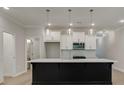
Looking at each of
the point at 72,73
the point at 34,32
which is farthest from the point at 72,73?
the point at 34,32

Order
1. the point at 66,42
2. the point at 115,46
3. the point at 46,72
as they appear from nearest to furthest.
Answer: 1. the point at 46,72
2. the point at 66,42
3. the point at 115,46

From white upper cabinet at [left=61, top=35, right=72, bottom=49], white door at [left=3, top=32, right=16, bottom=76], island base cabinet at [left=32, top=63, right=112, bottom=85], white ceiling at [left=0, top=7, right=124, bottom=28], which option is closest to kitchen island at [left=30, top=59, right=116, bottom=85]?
A: island base cabinet at [left=32, top=63, right=112, bottom=85]

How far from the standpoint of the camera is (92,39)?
283 inches

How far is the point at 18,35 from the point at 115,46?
5901 mm

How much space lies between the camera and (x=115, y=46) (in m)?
7.89

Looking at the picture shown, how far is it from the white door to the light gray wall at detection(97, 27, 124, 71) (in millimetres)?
5834

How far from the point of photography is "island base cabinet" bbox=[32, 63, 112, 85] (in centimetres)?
424

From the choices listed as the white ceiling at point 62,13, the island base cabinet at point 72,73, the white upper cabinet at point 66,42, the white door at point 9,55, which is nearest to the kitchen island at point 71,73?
the island base cabinet at point 72,73

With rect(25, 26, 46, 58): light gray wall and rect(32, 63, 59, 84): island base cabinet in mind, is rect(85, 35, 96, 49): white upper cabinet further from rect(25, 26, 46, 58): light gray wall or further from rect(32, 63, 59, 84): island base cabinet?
rect(32, 63, 59, 84): island base cabinet

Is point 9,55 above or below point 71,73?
above

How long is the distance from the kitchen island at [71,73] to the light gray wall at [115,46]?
3.40m

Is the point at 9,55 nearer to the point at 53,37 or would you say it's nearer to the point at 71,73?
the point at 53,37

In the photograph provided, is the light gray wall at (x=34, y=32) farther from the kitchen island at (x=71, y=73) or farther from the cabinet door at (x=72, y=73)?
the cabinet door at (x=72, y=73)

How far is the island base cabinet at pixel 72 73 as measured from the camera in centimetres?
424
